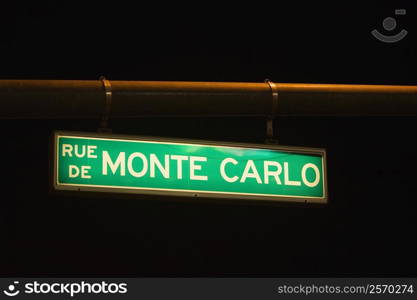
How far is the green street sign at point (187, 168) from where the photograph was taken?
5.13 metres

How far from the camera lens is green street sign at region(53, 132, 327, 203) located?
5133 millimetres

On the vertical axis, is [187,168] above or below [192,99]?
below

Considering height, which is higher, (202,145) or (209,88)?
(209,88)

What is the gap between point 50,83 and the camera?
16.4 feet

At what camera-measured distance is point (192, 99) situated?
17.4ft

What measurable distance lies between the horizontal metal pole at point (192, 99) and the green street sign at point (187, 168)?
0.21 m

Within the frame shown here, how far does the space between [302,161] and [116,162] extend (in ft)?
4.19

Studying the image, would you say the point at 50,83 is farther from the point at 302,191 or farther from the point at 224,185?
the point at 302,191

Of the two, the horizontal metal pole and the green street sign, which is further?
the green street sign

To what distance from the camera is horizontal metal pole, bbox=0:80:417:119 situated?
4945mm

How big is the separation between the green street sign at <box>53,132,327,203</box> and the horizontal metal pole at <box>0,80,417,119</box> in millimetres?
210

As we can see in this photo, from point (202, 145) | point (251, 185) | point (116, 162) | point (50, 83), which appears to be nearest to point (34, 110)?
point (50, 83)

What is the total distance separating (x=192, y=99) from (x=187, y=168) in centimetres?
44

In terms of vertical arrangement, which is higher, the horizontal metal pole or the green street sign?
the horizontal metal pole
